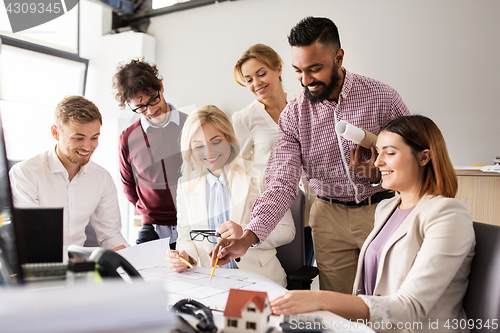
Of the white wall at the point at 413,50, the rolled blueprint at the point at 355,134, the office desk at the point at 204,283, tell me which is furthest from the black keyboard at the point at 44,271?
the white wall at the point at 413,50

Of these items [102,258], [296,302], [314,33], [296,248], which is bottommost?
[296,248]

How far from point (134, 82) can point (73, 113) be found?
34 centimetres

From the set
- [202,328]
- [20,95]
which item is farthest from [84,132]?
[202,328]

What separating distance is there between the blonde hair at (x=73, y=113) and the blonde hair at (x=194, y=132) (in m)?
0.37

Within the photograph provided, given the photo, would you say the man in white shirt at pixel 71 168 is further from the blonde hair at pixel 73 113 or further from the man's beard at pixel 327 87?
the man's beard at pixel 327 87

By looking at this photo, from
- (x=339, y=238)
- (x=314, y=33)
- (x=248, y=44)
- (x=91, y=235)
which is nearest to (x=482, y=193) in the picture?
(x=339, y=238)

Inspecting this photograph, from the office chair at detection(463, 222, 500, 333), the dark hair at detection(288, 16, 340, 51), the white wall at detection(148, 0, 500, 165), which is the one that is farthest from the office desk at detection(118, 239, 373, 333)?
the white wall at detection(148, 0, 500, 165)

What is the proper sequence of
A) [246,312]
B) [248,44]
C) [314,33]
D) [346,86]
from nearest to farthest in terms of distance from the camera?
[246,312] → [314,33] → [346,86] → [248,44]

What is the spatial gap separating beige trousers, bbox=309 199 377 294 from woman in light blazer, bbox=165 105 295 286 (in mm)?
146

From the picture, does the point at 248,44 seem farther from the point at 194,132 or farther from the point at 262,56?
the point at 194,132

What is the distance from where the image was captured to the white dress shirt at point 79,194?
3.89 ft

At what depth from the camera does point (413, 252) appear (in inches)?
41.1

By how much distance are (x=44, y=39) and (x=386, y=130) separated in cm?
161

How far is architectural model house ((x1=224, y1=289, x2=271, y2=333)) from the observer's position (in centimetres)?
57
